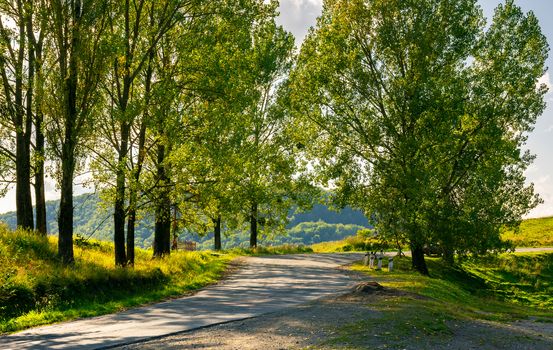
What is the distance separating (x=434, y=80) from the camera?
93.0 feet

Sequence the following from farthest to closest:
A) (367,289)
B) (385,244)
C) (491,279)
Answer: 1. (385,244)
2. (491,279)
3. (367,289)

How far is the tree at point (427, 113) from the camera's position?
95.1ft

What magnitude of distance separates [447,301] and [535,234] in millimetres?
42513

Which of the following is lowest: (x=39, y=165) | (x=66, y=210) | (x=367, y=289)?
(x=367, y=289)

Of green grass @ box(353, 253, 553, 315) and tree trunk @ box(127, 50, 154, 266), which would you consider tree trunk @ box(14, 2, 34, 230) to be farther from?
green grass @ box(353, 253, 553, 315)

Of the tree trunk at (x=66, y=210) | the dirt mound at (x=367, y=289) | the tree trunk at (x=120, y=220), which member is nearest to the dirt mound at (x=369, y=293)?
the dirt mound at (x=367, y=289)

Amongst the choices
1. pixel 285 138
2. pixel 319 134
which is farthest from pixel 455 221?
pixel 285 138

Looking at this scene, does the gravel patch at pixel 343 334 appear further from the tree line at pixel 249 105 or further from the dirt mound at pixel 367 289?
the tree line at pixel 249 105

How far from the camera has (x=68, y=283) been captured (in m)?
18.3

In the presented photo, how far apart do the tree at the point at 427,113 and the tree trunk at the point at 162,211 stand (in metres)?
9.30

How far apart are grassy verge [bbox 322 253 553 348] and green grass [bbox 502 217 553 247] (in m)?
10.0

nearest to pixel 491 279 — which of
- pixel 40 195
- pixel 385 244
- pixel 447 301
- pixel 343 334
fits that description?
pixel 385 244

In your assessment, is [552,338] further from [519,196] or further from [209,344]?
[519,196]

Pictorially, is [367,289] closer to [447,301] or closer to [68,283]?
[447,301]
